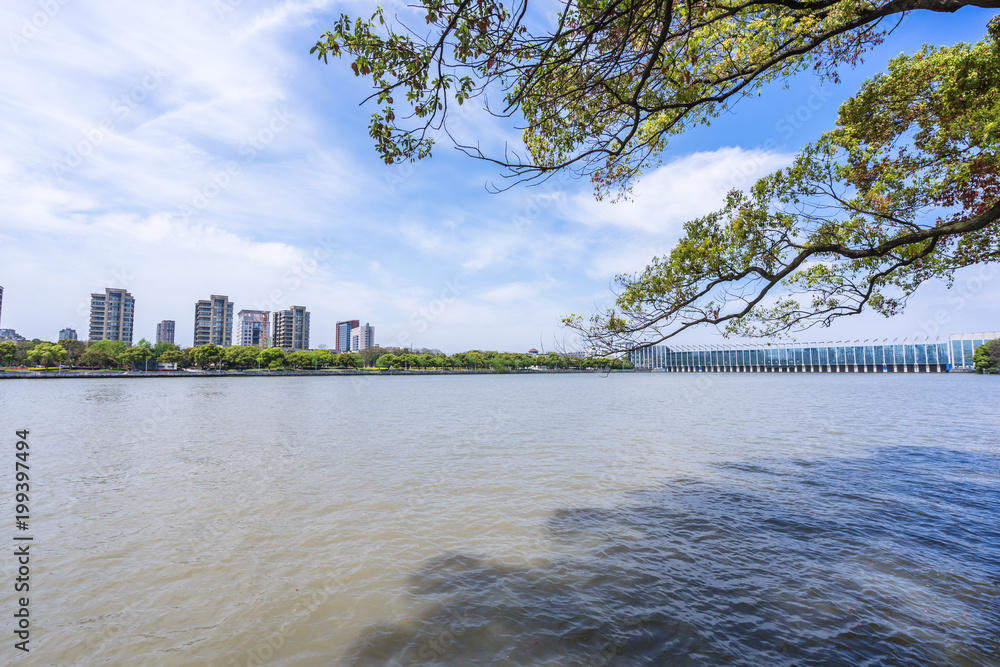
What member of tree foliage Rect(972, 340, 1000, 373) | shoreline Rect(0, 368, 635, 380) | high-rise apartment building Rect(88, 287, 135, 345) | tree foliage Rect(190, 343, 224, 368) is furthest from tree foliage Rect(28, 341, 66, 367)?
tree foliage Rect(972, 340, 1000, 373)

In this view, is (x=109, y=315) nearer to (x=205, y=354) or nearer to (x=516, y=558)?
(x=205, y=354)

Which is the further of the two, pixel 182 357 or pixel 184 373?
pixel 182 357

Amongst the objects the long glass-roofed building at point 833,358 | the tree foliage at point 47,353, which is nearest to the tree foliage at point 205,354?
the tree foliage at point 47,353

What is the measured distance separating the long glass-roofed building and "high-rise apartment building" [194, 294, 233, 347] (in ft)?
511

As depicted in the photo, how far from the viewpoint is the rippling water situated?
475cm

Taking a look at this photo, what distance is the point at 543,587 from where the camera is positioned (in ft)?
19.5

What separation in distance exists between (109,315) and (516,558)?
665 ft

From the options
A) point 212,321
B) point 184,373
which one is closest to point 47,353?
point 184,373

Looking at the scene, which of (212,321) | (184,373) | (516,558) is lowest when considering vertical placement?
(516,558)

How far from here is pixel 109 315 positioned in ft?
516

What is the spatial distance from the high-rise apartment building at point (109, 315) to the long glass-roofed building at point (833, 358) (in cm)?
17539

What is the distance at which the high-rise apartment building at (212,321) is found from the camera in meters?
174

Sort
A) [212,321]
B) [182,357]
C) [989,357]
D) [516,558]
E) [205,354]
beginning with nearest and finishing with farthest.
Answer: [516,558] < [989,357] < [205,354] < [182,357] < [212,321]

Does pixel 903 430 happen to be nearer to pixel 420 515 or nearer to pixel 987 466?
pixel 987 466
